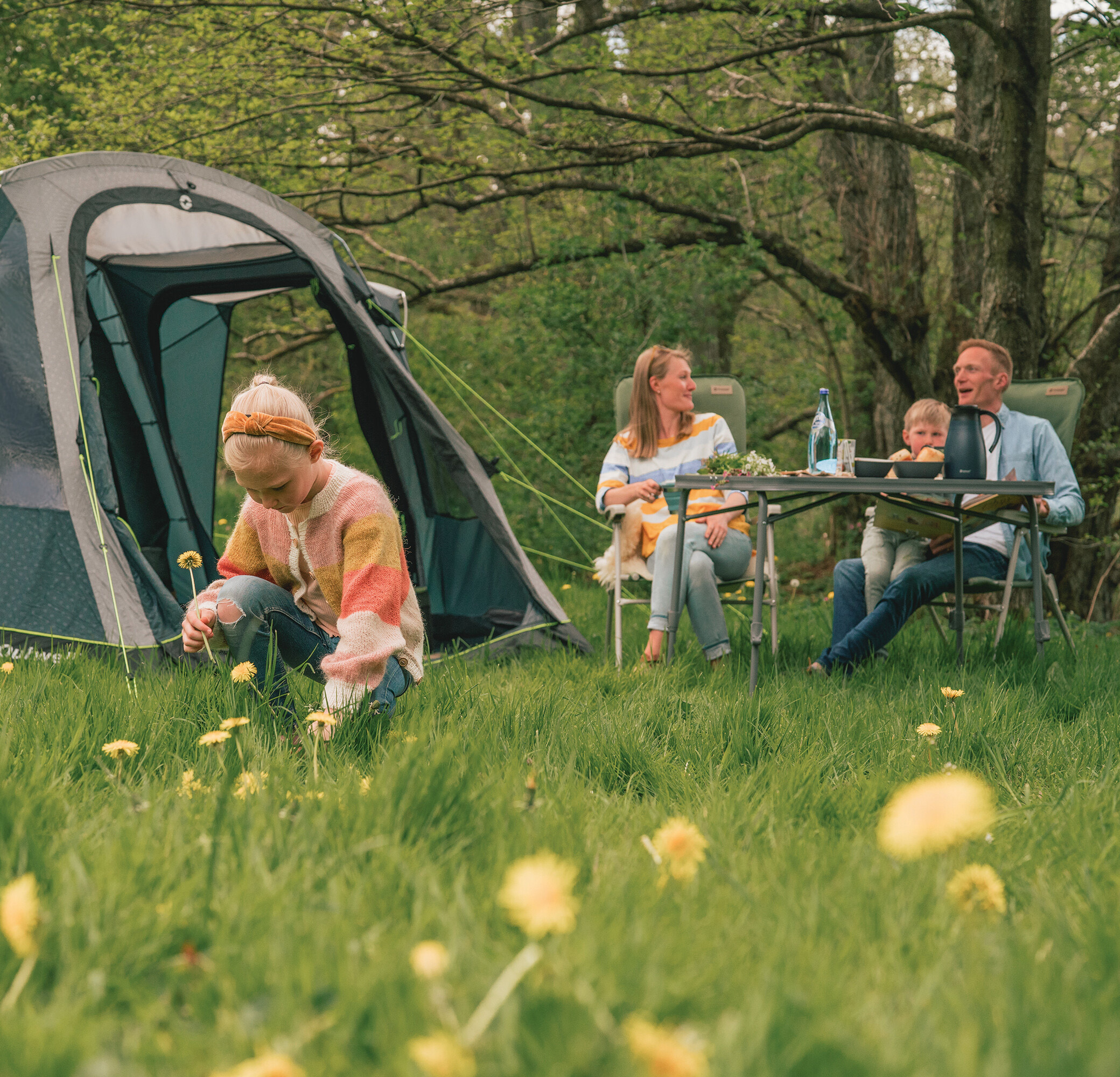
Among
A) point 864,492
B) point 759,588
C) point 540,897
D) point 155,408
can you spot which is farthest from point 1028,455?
point 155,408

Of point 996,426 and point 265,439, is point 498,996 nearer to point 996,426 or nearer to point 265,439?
point 265,439

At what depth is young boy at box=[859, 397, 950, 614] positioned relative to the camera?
11.3 feet

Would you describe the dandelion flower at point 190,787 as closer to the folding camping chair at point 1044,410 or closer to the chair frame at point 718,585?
the chair frame at point 718,585

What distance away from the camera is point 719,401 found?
4168 millimetres

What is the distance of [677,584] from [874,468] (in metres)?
0.71

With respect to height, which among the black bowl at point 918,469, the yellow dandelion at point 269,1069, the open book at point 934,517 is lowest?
the open book at point 934,517

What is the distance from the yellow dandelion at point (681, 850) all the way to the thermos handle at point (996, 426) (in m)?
2.13

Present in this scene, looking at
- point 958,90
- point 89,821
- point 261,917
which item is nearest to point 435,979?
point 261,917

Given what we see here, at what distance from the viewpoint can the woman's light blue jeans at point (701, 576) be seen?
330 cm

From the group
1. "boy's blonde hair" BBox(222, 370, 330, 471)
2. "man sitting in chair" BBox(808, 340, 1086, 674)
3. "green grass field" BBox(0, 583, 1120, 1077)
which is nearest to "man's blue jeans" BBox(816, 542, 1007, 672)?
"man sitting in chair" BBox(808, 340, 1086, 674)

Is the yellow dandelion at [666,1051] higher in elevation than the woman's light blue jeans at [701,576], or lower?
higher

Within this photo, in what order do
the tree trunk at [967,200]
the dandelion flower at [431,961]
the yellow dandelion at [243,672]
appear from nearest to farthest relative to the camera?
1. the dandelion flower at [431,961]
2. the yellow dandelion at [243,672]
3. the tree trunk at [967,200]

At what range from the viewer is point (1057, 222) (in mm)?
5484

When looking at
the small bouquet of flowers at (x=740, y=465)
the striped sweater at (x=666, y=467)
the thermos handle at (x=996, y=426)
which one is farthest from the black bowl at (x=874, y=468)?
the striped sweater at (x=666, y=467)
